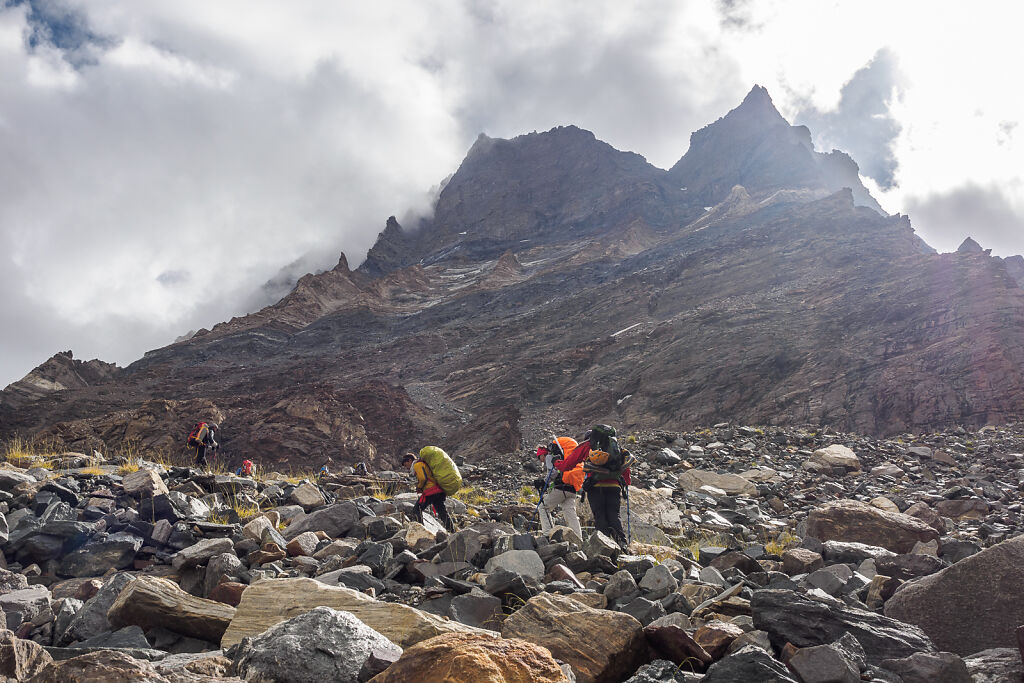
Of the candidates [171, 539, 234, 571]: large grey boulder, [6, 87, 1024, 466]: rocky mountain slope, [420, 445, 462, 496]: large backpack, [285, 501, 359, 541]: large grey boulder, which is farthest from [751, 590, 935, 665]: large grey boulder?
[6, 87, 1024, 466]: rocky mountain slope

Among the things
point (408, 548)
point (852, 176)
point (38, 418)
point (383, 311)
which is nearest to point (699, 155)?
point (852, 176)

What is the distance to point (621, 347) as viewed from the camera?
168 ft

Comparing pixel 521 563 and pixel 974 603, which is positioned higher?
pixel 521 563

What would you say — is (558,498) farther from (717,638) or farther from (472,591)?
(717,638)

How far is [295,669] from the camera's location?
267 centimetres

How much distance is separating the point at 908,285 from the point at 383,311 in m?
83.7

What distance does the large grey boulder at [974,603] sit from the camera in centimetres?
345

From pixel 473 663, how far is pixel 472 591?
233 centimetres

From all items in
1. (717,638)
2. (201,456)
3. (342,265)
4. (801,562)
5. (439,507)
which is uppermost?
(342,265)

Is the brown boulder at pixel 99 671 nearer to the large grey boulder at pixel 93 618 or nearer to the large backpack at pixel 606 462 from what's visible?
the large grey boulder at pixel 93 618

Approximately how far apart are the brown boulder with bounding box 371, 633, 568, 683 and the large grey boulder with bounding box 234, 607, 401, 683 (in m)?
A: 0.36

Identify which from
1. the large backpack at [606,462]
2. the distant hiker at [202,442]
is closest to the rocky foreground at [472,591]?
the large backpack at [606,462]

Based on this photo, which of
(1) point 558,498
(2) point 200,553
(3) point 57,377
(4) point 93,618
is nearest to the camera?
(4) point 93,618

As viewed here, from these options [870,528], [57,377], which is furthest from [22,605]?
[57,377]
